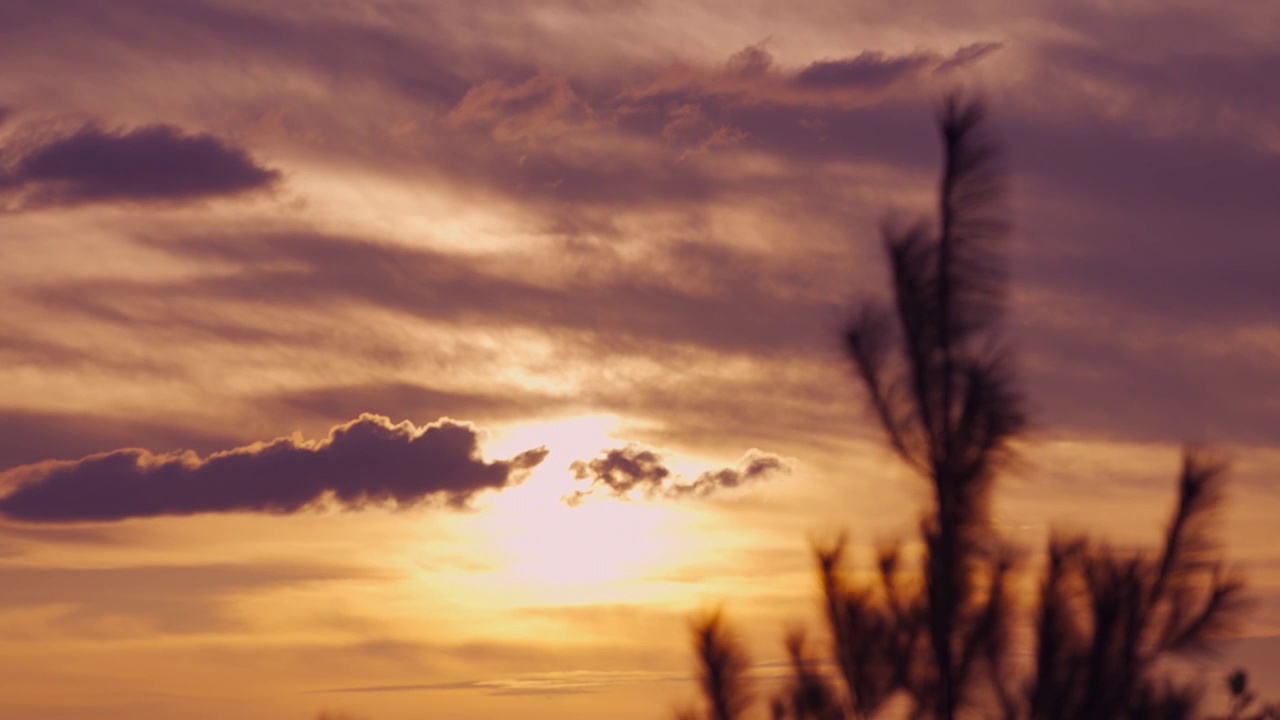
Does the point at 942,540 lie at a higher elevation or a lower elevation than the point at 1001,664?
higher

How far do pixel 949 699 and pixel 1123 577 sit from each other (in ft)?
7.58

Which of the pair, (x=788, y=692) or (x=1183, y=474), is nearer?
(x=1183, y=474)

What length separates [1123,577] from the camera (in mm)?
16375

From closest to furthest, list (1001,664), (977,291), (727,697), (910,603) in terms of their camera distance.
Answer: (977,291), (1001,664), (910,603), (727,697)

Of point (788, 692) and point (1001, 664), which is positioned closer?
point (1001, 664)

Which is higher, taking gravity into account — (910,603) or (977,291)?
(977,291)

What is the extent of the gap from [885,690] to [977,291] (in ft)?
18.9

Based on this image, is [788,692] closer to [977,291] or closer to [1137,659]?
[1137,659]

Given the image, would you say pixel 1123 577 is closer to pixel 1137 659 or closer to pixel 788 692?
pixel 1137 659

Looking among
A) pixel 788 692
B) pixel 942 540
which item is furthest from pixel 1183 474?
pixel 788 692

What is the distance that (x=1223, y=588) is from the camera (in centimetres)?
1700

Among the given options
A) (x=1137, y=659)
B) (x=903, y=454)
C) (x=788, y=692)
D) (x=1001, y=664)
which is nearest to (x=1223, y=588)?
(x=1137, y=659)

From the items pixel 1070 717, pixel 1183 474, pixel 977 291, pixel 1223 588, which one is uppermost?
pixel 977 291

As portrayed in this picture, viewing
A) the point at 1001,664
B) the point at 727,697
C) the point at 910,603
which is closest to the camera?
the point at 1001,664
